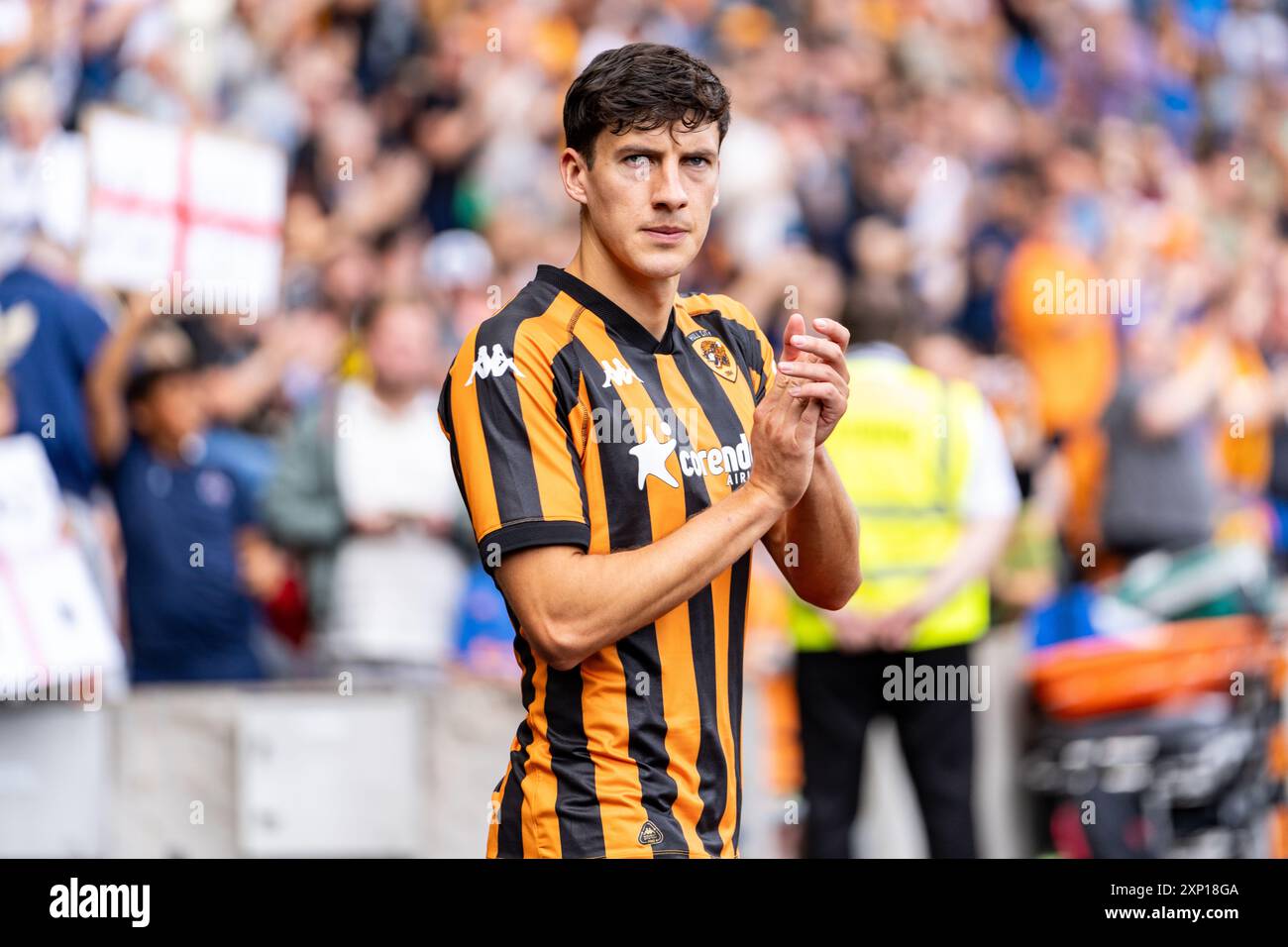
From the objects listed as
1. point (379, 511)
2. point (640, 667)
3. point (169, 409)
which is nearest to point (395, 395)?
point (379, 511)

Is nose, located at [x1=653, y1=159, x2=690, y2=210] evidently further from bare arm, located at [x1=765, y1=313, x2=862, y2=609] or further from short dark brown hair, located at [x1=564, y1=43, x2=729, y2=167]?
bare arm, located at [x1=765, y1=313, x2=862, y2=609]

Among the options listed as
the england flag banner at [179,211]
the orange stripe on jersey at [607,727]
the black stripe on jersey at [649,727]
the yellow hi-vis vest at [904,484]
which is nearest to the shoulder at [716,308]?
the orange stripe on jersey at [607,727]

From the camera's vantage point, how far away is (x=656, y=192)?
10.2 ft

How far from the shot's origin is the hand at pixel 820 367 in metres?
2.97

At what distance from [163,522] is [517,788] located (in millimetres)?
4532

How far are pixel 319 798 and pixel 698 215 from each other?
4058 millimetres

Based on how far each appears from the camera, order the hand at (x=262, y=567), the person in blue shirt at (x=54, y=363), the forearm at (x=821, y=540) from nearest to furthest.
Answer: the forearm at (x=821, y=540) → the person in blue shirt at (x=54, y=363) → the hand at (x=262, y=567)

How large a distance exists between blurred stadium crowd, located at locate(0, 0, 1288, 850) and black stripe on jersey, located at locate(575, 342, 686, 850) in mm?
3724

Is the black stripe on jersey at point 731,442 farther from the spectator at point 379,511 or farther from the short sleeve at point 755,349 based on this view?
the spectator at point 379,511

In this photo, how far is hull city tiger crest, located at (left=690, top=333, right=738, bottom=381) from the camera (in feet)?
11.1

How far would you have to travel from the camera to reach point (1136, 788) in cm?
696

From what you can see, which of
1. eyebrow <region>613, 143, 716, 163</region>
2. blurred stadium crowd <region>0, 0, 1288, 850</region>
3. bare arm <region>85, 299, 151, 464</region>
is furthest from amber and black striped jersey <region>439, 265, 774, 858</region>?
bare arm <region>85, 299, 151, 464</region>

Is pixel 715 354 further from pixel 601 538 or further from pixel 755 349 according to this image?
pixel 601 538

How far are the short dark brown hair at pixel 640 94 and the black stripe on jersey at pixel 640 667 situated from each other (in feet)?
1.54
